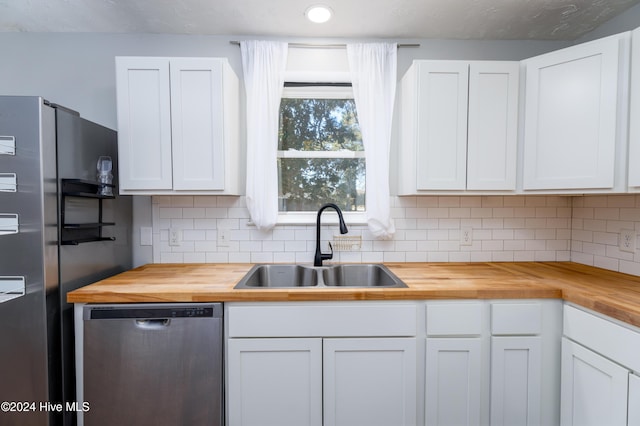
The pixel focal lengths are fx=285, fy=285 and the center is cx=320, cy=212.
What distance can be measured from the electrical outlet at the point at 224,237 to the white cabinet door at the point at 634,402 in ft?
6.81

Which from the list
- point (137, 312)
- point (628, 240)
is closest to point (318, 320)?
point (137, 312)

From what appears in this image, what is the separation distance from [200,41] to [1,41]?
130 centimetres

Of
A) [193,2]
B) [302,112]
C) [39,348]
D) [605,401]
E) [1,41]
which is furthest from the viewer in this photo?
[302,112]

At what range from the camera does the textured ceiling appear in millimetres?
1633

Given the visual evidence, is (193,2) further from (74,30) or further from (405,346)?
(405,346)

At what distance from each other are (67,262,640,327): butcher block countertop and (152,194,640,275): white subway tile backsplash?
0.35 meters

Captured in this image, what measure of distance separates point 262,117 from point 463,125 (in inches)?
49.2

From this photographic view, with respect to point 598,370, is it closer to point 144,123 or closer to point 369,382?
point 369,382

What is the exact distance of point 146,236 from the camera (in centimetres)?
198

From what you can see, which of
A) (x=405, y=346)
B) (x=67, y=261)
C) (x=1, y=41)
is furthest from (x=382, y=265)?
(x=1, y=41)

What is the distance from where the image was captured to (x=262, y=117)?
1877 mm

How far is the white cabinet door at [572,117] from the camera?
4.62ft

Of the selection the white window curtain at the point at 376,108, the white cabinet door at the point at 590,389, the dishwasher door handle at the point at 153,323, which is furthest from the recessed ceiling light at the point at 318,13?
the white cabinet door at the point at 590,389

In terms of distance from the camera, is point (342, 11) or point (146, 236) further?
point (146, 236)
